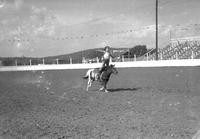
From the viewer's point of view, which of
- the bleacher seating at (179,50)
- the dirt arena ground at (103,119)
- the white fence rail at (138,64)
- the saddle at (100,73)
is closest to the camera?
the dirt arena ground at (103,119)

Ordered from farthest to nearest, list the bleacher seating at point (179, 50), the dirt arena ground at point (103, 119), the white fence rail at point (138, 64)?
1. the bleacher seating at point (179, 50)
2. the white fence rail at point (138, 64)
3. the dirt arena ground at point (103, 119)

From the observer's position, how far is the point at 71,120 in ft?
33.1

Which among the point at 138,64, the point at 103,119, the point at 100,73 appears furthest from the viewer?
the point at 138,64

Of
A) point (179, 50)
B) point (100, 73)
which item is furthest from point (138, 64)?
point (100, 73)

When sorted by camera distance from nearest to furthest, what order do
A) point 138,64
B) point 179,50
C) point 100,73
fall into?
point 100,73 < point 138,64 < point 179,50

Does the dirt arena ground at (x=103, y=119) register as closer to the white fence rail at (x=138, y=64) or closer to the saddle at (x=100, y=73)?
the saddle at (x=100, y=73)

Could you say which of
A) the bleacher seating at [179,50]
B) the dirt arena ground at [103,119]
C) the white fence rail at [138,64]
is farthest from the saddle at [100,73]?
the bleacher seating at [179,50]

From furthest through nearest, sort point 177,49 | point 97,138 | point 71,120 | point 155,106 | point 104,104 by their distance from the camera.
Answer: point 177,49 → point 104,104 → point 155,106 → point 71,120 → point 97,138

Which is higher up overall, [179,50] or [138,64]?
[179,50]

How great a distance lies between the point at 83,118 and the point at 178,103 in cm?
415

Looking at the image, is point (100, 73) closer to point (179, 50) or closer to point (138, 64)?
point (138, 64)

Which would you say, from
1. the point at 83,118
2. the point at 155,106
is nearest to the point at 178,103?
the point at 155,106

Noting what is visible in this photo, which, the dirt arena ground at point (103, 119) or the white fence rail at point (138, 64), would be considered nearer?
the dirt arena ground at point (103, 119)

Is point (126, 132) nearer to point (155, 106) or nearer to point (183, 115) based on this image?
point (183, 115)
